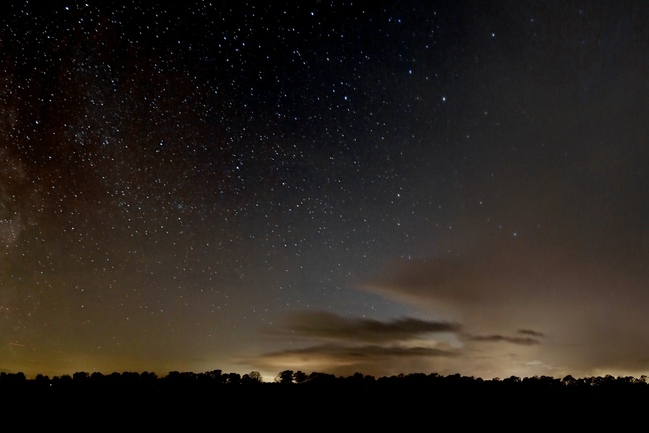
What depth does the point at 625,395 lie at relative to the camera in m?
22.8

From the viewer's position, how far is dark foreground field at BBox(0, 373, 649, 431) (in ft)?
56.5

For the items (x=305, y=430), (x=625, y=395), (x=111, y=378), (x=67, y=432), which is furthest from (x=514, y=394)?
(x=111, y=378)

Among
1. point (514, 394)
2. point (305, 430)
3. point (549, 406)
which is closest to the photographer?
point (305, 430)

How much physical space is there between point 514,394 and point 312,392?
33.8ft

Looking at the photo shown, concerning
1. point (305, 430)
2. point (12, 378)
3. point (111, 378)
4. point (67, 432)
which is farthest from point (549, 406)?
point (12, 378)

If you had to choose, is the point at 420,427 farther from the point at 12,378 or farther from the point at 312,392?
the point at 12,378

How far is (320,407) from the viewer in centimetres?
2119

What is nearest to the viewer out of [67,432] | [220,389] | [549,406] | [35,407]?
[67,432]

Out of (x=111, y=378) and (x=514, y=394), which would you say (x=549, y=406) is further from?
(x=111, y=378)

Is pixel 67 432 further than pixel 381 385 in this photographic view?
No

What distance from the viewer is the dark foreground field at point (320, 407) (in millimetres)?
17219

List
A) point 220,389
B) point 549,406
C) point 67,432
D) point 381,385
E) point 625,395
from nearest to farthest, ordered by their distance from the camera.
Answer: point 67,432
point 549,406
point 625,395
point 220,389
point 381,385

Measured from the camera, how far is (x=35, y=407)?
19406 mm

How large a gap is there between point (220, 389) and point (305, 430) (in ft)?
41.1
